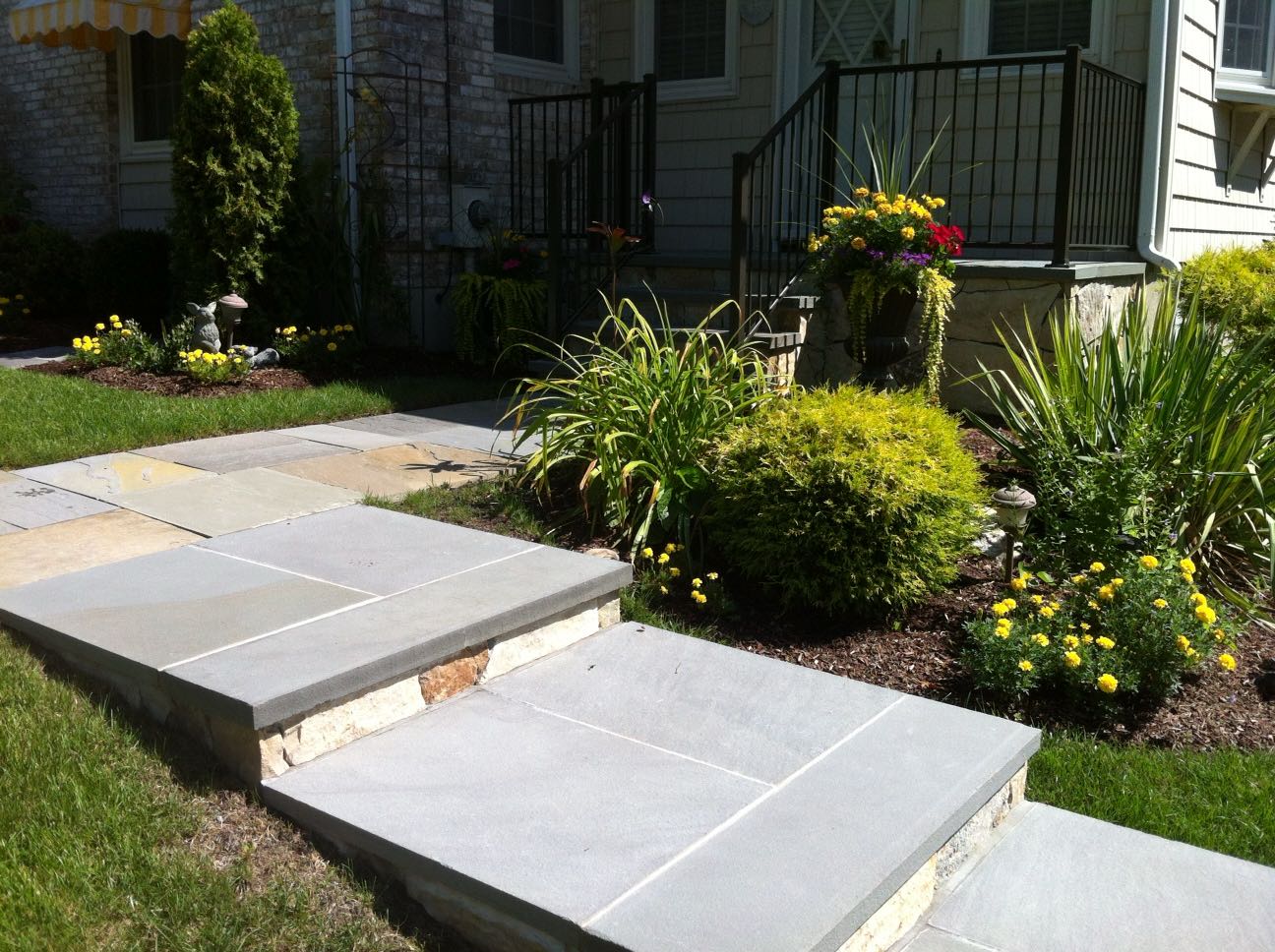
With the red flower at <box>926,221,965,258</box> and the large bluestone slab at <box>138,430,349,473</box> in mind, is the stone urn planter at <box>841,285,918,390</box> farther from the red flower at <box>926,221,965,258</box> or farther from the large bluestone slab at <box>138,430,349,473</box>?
the large bluestone slab at <box>138,430,349,473</box>

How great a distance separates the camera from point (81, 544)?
3830 mm

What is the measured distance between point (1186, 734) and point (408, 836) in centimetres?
214

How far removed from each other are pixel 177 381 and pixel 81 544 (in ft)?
9.58

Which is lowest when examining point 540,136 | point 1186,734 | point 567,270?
point 1186,734

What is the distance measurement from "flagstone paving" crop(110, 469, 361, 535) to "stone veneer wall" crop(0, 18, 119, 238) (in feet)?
22.9

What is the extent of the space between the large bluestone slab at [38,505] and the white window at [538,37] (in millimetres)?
5065

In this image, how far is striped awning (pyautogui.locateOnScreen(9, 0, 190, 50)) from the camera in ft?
28.5

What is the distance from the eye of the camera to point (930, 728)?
277cm

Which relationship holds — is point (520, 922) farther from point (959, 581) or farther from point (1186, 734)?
point (959, 581)

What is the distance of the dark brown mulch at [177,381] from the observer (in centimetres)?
637

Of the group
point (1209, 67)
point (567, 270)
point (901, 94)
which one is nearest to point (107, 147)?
point (567, 270)

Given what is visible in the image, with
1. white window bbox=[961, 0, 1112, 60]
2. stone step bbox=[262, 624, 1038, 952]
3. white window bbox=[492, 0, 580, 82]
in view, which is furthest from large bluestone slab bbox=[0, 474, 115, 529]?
white window bbox=[961, 0, 1112, 60]

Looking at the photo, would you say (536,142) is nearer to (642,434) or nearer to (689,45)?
(689,45)

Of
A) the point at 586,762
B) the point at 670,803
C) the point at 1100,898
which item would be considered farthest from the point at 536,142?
the point at 1100,898
